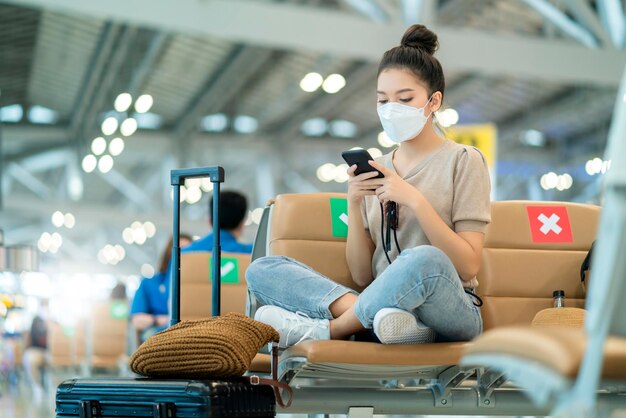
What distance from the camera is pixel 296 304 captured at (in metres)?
3.22

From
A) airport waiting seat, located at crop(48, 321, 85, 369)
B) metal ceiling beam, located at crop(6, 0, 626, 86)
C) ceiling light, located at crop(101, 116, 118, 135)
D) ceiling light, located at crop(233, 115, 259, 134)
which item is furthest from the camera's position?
ceiling light, located at crop(233, 115, 259, 134)

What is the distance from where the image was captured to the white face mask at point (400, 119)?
3.20 meters

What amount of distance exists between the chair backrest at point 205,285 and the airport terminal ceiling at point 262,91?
3503 millimetres

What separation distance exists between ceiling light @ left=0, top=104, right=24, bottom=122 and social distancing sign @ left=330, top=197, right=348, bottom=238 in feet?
57.9

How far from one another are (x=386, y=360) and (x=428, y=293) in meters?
0.24

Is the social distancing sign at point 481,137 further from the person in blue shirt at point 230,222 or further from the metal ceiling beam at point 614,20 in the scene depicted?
the person in blue shirt at point 230,222

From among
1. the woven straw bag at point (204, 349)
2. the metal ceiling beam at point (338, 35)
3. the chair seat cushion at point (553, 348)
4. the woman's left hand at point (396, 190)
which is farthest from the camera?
the metal ceiling beam at point (338, 35)

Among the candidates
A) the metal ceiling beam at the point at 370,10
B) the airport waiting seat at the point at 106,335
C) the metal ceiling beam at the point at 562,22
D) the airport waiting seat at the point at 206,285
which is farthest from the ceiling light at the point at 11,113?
the airport waiting seat at the point at 206,285

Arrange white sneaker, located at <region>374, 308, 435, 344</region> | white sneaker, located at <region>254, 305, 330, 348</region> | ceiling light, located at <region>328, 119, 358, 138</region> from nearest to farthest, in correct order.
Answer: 1. white sneaker, located at <region>374, 308, 435, 344</region>
2. white sneaker, located at <region>254, 305, 330, 348</region>
3. ceiling light, located at <region>328, 119, 358, 138</region>

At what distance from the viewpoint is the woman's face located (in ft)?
10.6

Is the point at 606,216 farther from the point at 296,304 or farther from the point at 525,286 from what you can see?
the point at 525,286

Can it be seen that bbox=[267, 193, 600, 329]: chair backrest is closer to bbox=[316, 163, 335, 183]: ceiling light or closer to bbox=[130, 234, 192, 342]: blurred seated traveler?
bbox=[130, 234, 192, 342]: blurred seated traveler

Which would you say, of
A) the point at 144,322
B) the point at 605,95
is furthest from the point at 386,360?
the point at 605,95

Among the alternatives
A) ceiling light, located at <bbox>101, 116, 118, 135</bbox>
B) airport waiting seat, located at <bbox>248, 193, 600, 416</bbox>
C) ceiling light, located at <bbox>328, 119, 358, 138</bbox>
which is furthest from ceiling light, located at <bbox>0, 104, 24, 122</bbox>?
airport waiting seat, located at <bbox>248, 193, 600, 416</bbox>
